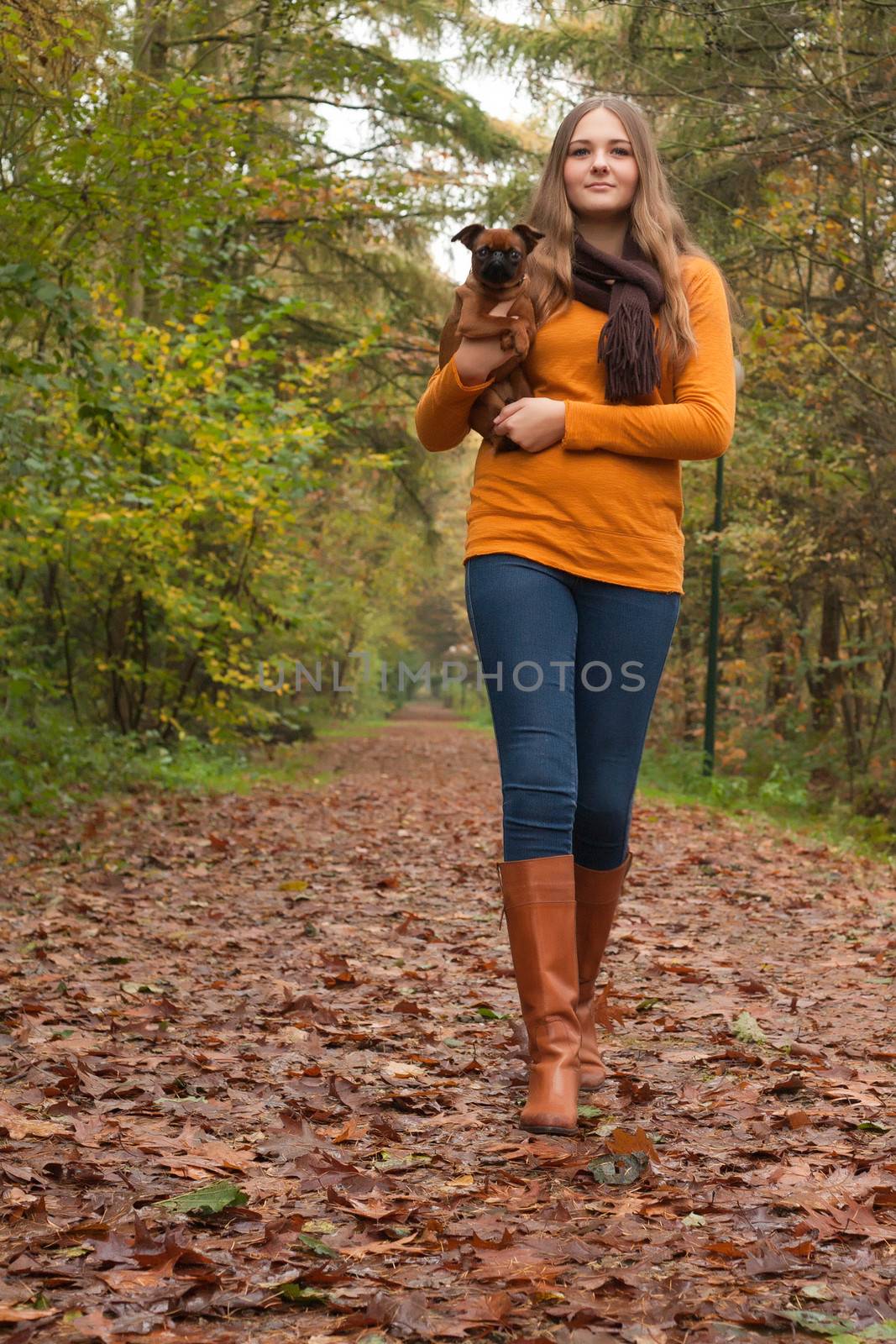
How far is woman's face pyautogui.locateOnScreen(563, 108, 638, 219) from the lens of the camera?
3227mm

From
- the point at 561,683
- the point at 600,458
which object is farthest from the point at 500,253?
the point at 561,683

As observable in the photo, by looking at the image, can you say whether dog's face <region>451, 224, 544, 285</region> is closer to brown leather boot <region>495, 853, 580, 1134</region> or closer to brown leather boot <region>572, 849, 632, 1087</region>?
brown leather boot <region>495, 853, 580, 1134</region>

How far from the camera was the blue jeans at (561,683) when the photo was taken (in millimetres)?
3053

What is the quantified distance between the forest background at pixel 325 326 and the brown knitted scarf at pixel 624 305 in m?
3.43

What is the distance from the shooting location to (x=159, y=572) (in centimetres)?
1143

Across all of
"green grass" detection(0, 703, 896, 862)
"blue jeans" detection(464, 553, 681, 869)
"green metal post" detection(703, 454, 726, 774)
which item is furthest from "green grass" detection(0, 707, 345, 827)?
"blue jeans" detection(464, 553, 681, 869)

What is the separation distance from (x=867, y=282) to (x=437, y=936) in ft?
19.1

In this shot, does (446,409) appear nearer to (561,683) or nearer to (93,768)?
(561,683)

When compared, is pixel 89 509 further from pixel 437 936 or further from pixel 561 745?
pixel 561 745

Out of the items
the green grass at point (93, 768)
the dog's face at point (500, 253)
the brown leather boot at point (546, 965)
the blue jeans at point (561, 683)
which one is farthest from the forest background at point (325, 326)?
the brown leather boot at point (546, 965)

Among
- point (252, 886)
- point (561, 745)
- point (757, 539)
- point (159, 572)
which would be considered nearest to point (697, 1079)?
point (561, 745)

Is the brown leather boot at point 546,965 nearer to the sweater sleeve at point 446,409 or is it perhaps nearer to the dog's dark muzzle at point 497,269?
the sweater sleeve at point 446,409

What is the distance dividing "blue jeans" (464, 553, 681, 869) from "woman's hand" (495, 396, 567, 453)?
10.9 inches

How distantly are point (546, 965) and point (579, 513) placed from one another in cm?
106
